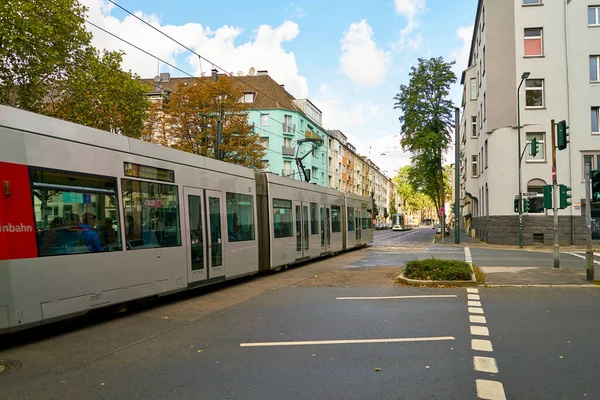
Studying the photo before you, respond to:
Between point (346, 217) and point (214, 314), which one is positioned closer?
point (214, 314)

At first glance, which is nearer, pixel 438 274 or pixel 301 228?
pixel 438 274

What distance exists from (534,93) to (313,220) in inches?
829

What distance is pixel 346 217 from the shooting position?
88.7 ft

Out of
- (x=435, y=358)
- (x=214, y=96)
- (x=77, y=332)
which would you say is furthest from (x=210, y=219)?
(x=214, y=96)

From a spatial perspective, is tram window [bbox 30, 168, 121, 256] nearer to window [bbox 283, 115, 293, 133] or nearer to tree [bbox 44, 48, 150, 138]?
tree [bbox 44, 48, 150, 138]

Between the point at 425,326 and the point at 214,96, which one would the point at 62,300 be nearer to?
the point at 425,326

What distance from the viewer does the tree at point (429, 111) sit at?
1693 inches

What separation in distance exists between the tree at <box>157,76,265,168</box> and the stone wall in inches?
685

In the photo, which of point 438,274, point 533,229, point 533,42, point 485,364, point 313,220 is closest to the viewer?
point 485,364

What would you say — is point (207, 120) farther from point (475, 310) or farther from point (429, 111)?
point (475, 310)

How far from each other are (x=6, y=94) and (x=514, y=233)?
96.7 feet

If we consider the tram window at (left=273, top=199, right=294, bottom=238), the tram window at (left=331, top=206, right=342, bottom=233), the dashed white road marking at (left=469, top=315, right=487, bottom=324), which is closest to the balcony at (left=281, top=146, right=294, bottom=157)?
the tram window at (left=331, top=206, right=342, bottom=233)

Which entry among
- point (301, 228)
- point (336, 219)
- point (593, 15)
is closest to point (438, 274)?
point (301, 228)

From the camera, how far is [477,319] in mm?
8297
